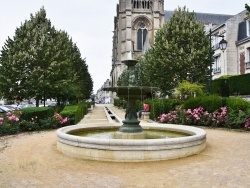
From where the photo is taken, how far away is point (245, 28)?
3250 cm

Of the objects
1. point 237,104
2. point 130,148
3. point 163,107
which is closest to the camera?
point 130,148

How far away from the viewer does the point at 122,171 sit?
261 inches

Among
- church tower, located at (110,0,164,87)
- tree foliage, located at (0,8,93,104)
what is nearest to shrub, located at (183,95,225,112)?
tree foliage, located at (0,8,93,104)

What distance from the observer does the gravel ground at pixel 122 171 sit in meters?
5.67

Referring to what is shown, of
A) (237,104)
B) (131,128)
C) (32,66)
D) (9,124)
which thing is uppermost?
(32,66)

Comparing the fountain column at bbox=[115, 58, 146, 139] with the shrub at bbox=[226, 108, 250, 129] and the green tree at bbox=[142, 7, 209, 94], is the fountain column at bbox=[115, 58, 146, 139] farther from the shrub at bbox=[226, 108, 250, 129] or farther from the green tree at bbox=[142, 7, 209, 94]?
the green tree at bbox=[142, 7, 209, 94]

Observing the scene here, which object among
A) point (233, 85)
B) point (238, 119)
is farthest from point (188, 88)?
point (238, 119)

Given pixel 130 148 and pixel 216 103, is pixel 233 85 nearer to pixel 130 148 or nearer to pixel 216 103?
pixel 216 103

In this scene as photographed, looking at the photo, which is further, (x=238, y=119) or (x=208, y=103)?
(x=208, y=103)

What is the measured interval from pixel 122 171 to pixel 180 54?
760 inches

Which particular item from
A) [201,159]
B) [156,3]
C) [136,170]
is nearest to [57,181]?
[136,170]

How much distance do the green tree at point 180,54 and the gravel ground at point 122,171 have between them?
16.4 m

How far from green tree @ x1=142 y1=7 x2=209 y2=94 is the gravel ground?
16373 millimetres

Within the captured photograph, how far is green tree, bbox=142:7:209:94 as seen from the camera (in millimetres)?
24578
